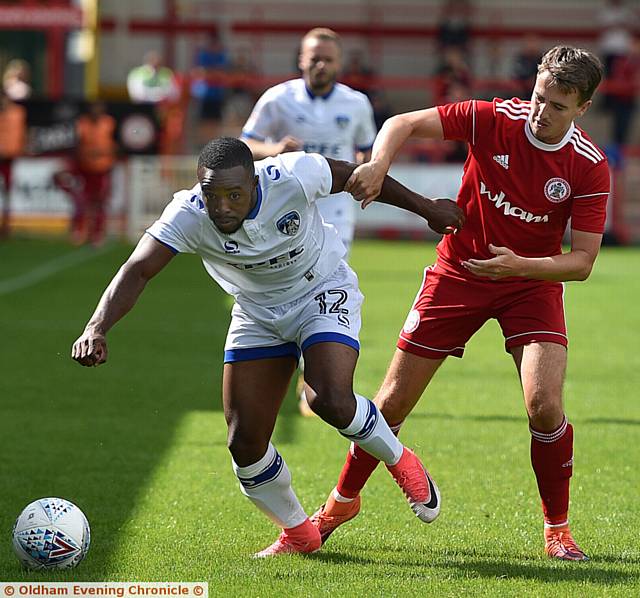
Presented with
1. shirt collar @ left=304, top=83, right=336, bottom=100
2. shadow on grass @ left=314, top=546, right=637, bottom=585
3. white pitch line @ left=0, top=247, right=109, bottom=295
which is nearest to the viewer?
shadow on grass @ left=314, top=546, right=637, bottom=585

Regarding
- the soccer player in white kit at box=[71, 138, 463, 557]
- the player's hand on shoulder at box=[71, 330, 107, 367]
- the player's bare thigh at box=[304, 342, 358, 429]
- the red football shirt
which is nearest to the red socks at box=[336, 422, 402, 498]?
the soccer player in white kit at box=[71, 138, 463, 557]

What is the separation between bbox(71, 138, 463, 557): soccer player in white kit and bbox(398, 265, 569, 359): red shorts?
296 millimetres

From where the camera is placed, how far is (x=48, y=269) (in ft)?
58.5

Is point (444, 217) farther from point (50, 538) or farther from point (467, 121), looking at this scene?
point (50, 538)

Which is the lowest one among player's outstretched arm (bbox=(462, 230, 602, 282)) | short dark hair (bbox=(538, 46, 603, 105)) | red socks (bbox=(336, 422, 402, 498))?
red socks (bbox=(336, 422, 402, 498))

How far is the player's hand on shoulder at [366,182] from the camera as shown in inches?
208

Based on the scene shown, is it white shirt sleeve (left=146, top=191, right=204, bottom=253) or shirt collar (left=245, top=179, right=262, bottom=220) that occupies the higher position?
shirt collar (left=245, top=179, right=262, bottom=220)

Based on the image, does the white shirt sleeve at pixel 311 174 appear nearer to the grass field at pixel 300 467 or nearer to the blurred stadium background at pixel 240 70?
the grass field at pixel 300 467

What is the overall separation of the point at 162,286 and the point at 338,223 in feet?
26.2

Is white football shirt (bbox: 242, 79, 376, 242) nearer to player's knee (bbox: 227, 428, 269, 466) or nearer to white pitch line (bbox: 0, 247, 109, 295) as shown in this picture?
player's knee (bbox: 227, 428, 269, 466)

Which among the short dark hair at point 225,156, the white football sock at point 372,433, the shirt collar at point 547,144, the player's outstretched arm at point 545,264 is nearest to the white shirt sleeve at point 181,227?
the short dark hair at point 225,156

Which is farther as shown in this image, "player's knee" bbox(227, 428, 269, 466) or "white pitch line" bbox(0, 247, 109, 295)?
"white pitch line" bbox(0, 247, 109, 295)

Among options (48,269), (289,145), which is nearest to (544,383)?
(289,145)

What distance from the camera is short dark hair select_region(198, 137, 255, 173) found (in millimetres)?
4957
